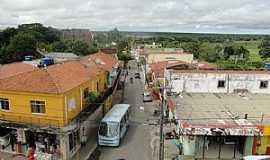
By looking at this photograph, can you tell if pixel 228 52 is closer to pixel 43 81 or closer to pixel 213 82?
pixel 213 82

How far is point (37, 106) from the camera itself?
21375 mm

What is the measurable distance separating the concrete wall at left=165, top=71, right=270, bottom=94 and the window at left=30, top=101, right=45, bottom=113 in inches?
464

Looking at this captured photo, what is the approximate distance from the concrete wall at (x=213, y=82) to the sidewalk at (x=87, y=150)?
28.5 ft

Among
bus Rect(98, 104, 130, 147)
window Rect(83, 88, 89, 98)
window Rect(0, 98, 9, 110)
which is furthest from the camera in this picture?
window Rect(83, 88, 89, 98)

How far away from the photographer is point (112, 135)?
24.4 meters

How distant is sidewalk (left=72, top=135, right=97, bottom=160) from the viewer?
2258 cm

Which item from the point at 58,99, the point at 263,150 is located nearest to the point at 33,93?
the point at 58,99

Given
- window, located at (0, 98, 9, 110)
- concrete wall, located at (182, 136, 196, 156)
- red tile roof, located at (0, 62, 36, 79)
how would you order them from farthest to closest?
red tile roof, located at (0, 62, 36, 79) → window, located at (0, 98, 9, 110) → concrete wall, located at (182, 136, 196, 156)

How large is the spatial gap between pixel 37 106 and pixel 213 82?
52.0 ft

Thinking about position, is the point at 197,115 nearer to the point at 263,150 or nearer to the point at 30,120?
the point at 263,150

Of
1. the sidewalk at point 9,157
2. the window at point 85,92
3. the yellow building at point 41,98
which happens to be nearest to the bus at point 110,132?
the yellow building at point 41,98

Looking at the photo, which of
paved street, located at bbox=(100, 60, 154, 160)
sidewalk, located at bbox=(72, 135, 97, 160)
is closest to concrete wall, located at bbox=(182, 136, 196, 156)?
paved street, located at bbox=(100, 60, 154, 160)

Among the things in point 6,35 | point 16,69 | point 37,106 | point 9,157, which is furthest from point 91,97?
point 6,35

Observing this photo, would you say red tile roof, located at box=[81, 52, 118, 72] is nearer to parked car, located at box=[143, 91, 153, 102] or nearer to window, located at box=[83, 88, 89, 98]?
parked car, located at box=[143, 91, 153, 102]
